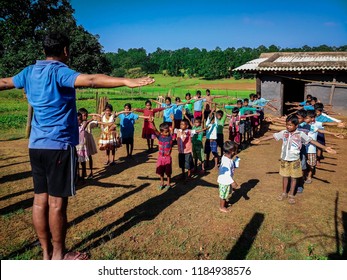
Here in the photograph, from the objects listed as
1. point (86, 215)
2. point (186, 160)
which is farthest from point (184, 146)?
point (86, 215)

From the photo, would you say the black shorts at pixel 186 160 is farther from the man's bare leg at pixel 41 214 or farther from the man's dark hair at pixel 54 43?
the man's dark hair at pixel 54 43

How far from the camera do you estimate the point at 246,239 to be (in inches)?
159

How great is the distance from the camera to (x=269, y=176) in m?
7.10

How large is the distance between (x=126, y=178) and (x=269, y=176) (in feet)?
11.7

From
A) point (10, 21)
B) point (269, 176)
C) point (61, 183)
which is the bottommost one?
point (269, 176)

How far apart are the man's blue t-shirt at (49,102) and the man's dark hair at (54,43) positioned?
12 cm

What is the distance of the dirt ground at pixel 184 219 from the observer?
372 cm

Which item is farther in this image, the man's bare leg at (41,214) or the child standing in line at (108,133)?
the child standing in line at (108,133)

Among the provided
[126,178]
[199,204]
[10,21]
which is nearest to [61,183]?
[199,204]

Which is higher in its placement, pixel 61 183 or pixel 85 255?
pixel 61 183

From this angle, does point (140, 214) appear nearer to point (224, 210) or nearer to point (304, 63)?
point (224, 210)

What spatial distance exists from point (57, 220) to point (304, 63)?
42.5 ft

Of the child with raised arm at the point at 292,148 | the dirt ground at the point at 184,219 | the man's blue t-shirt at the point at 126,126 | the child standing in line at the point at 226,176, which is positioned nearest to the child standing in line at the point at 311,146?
the dirt ground at the point at 184,219

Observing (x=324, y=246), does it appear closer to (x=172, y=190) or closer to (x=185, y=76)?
(x=172, y=190)
